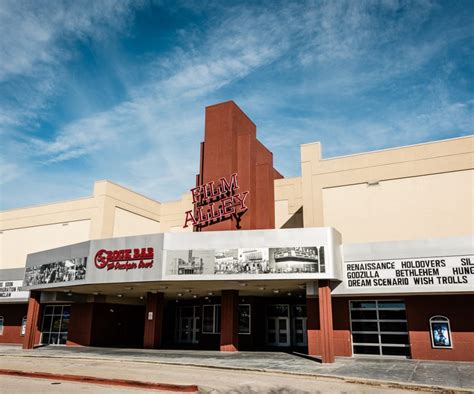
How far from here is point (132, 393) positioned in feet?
49.8

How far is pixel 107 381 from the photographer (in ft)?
58.1

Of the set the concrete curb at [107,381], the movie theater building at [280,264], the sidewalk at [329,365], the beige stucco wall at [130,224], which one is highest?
the beige stucco wall at [130,224]

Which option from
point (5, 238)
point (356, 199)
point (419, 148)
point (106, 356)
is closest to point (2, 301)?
point (5, 238)

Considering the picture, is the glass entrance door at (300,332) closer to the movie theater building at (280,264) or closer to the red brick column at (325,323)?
the movie theater building at (280,264)

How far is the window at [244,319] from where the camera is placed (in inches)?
1373

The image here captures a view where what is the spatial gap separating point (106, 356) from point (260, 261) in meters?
12.1

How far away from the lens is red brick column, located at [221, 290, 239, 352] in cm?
3014

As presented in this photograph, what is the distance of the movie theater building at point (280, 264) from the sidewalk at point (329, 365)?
1874 millimetres

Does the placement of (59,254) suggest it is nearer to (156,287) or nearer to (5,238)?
(156,287)

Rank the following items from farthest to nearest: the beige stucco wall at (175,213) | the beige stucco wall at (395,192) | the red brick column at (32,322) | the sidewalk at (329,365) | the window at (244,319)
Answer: the beige stucco wall at (175,213) < the red brick column at (32,322) < the window at (244,319) < the beige stucco wall at (395,192) < the sidewalk at (329,365)

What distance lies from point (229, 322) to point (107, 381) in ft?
44.7

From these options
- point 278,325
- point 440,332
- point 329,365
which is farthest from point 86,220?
point 440,332

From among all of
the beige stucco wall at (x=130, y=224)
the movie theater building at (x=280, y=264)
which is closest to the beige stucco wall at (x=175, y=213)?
the beige stucco wall at (x=130, y=224)

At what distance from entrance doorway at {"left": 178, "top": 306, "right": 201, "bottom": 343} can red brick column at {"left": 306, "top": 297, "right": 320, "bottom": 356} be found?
14.1 metres
